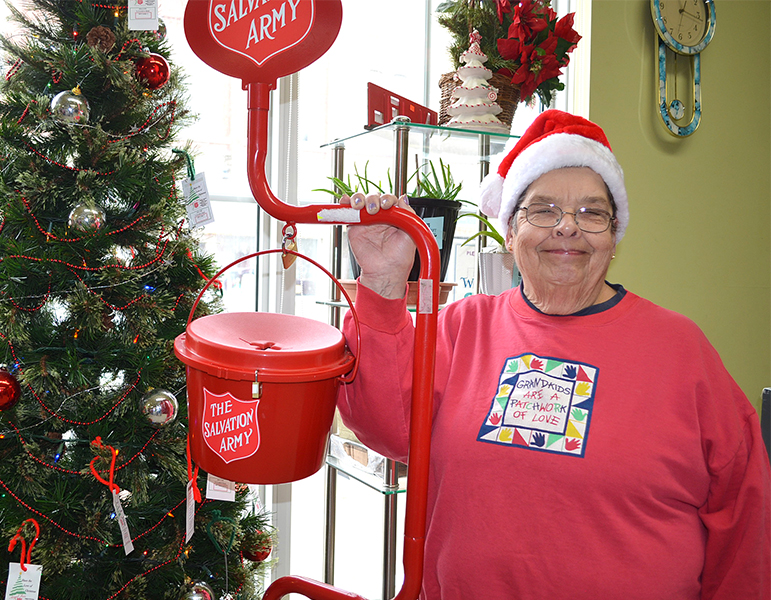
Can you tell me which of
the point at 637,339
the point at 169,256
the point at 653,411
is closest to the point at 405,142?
the point at 169,256

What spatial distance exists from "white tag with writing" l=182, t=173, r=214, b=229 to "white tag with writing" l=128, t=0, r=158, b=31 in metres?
0.31

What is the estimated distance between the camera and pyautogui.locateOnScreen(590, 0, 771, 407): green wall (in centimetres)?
220

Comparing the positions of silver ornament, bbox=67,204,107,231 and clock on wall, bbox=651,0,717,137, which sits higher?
clock on wall, bbox=651,0,717,137

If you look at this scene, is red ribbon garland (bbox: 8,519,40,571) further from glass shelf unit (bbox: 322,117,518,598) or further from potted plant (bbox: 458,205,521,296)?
potted plant (bbox: 458,205,521,296)

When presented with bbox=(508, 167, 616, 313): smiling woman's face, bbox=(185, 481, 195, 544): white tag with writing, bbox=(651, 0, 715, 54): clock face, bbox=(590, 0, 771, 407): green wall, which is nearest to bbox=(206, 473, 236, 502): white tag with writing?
bbox=(185, 481, 195, 544): white tag with writing

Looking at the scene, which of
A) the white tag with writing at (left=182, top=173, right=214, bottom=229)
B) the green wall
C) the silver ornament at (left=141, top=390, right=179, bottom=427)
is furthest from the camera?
the green wall

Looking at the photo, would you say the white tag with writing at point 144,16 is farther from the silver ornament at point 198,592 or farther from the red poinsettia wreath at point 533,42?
the silver ornament at point 198,592

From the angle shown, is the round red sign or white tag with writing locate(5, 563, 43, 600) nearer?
the round red sign

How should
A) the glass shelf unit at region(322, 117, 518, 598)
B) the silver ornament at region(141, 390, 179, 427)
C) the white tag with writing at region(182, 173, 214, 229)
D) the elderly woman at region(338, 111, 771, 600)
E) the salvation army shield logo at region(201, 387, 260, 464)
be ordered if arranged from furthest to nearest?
1. the glass shelf unit at region(322, 117, 518, 598)
2. the white tag with writing at region(182, 173, 214, 229)
3. the silver ornament at region(141, 390, 179, 427)
4. the elderly woman at region(338, 111, 771, 600)
5. the salvation army shield logo at region(201, 387, 260, 464)

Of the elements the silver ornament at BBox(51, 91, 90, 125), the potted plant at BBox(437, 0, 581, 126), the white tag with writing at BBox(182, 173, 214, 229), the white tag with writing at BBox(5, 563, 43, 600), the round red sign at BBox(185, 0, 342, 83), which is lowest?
the white tag with writing at BBox(5, 563, 43, 600)

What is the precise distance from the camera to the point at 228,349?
0.85 m

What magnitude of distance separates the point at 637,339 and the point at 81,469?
1092 millimetres

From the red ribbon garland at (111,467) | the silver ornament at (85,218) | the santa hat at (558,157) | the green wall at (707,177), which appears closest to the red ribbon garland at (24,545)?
the red ribbon garland at (111,467)

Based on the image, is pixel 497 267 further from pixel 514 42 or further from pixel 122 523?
pixel 122 523
